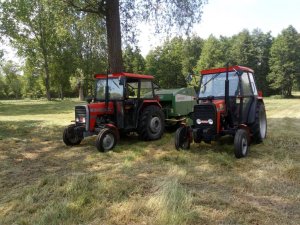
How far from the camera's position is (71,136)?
934 centimetres

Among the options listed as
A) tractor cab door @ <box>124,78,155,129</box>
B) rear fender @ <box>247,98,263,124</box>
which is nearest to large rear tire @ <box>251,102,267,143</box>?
rear fender @ <box>247,98,263,124</box>

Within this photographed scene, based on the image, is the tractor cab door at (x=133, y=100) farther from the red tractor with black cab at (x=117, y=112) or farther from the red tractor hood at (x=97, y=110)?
the red tractor hood at (x=97, y=110)

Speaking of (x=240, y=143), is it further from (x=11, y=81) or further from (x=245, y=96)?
(x=11, y=81)

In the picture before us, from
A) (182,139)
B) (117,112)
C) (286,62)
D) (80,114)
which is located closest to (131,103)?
(117,112)

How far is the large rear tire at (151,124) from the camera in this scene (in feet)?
31.3

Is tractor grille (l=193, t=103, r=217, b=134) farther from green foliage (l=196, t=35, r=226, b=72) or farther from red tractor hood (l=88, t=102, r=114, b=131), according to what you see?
green foliage (l=196, t=35, r=226, b=72)

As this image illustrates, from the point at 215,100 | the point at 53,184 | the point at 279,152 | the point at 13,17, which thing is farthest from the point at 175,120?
the point at 13,17

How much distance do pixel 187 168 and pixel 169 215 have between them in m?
2.57

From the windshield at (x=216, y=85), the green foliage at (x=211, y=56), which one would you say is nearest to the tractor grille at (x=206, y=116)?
the windshield at (x=216, y=85)

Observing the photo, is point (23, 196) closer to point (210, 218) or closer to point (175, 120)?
point (210, 218)

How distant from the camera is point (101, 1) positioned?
1223cm

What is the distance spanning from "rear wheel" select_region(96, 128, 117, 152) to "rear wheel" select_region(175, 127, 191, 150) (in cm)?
161

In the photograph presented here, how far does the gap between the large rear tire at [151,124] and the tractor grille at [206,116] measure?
6.63ft

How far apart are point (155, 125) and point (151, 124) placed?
211 mm
